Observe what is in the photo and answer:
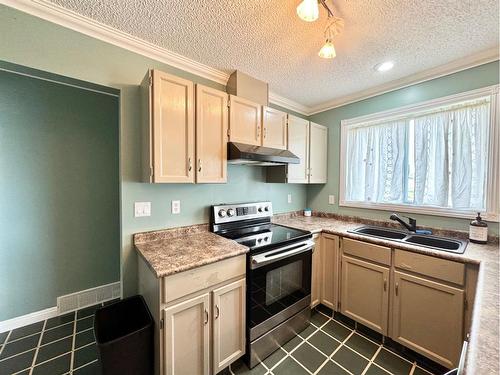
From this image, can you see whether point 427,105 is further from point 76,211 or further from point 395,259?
point 76,211

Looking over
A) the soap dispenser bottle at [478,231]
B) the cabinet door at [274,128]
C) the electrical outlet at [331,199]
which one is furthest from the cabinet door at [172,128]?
the soap dispenser bottle at [478,231]

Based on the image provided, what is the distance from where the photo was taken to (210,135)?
178 cm

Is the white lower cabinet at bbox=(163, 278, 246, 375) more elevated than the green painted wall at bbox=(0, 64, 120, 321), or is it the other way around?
the green painted wall at bbox=(0, 64, 120, 321)

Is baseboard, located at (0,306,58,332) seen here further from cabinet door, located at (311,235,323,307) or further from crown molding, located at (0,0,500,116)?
cabinet door, located at (311,235,323,307)

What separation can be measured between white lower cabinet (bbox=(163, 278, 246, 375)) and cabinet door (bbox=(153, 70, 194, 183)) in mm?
888

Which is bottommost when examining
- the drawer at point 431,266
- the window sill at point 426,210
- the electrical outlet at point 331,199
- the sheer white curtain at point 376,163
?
the drawer at point 431,266

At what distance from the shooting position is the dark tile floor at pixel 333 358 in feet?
5.19

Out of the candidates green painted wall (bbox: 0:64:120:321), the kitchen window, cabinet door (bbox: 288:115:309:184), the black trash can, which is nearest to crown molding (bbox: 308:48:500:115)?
the kitchen window

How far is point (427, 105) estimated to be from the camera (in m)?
2.11

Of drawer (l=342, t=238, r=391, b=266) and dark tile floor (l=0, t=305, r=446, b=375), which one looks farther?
drawer (l=342, t=238, r=391, b=266)

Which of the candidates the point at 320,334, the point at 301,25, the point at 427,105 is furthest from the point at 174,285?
Answer: the point at 427,105

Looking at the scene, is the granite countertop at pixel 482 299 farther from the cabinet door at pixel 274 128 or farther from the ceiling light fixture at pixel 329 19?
the ceiling light fixture at pixel 329 19

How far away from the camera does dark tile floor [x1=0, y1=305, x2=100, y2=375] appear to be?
153cm

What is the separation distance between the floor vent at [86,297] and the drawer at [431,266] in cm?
299
